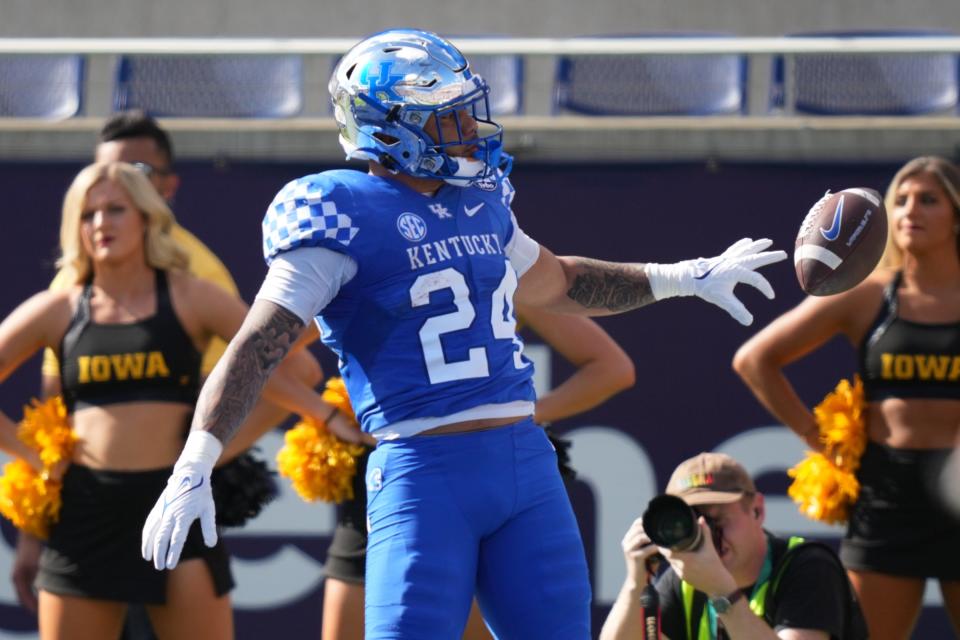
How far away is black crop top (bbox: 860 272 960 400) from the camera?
508cm

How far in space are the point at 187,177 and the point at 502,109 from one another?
2.03 meters

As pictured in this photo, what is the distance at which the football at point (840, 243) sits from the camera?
401cm

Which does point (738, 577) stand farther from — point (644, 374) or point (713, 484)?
point (644, 374)

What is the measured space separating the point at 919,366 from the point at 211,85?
3.52 m

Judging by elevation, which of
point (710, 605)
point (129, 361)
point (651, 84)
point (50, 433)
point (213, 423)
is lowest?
point (710, 605)

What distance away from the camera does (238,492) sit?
511 centimetres

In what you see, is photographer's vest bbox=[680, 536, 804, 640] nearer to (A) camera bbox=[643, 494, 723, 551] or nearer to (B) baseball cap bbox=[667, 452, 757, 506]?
(B) baseball cap bbox=[667, 452, 757, 506]

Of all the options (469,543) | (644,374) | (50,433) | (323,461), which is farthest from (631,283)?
(644,374)

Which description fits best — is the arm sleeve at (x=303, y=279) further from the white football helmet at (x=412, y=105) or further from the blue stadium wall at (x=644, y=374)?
the blue stadium wall at (x=644, y=374)

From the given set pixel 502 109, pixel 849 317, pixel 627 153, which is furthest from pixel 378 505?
pixel 502 109

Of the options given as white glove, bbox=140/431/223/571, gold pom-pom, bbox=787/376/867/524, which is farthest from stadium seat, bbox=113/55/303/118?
white glove, bbox=140/431/223/571

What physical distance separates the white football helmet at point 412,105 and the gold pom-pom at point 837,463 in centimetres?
208

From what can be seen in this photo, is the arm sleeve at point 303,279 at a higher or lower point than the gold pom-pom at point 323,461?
higher

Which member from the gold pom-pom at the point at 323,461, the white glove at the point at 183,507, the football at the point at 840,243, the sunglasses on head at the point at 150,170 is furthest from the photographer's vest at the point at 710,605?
the sunglasses on head at the point at 150,170
